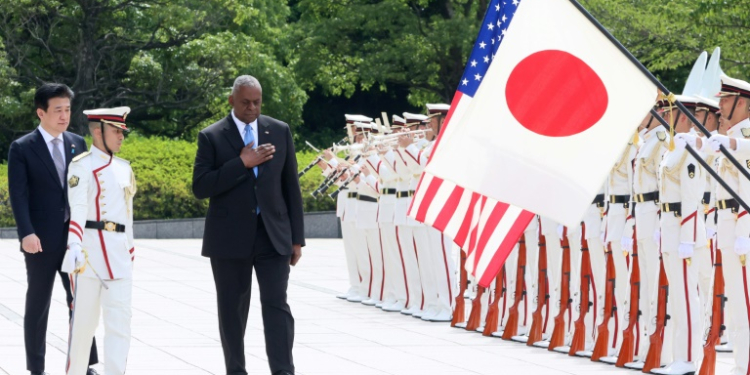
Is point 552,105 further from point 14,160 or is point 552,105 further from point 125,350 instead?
point 14,160

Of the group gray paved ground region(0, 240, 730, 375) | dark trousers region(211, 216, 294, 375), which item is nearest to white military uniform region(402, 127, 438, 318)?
gray paved ground region(0, 240, 730, 375)

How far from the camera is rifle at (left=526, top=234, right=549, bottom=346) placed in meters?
12.1

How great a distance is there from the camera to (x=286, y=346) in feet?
28.2

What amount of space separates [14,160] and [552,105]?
14.5 feet

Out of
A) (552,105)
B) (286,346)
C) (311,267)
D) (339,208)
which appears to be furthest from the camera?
(311,267)

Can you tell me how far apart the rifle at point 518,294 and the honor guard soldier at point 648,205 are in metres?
2.15

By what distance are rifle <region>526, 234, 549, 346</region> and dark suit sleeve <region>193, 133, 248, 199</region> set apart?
4300 millimetres

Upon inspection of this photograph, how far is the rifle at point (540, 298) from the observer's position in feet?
39.8

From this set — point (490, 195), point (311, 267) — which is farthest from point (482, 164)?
point (311, 267)

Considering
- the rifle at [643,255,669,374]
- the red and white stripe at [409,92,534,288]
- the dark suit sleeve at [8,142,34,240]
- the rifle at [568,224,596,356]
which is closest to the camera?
the red and white stripe at [409,92,534,288]

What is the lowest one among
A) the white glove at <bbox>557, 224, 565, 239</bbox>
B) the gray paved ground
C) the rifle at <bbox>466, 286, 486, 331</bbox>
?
the gray paved ground

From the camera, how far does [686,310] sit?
33.0 feet

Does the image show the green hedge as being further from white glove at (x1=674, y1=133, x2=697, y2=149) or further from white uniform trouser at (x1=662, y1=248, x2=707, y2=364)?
white glove at (x1=674, y1=133, x2=697, y2=149)

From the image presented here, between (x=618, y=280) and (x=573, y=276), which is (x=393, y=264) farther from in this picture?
(x=618, y=280)
